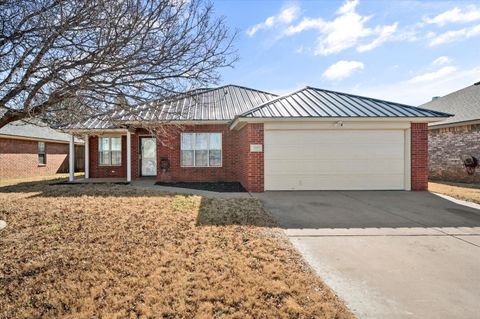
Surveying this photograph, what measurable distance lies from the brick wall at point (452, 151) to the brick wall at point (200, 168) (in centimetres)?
1210

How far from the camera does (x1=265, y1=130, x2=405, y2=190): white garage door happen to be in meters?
10.2

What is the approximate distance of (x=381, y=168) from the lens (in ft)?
33.9

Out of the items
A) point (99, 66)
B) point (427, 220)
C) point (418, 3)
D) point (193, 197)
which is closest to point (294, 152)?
point (193, 197)

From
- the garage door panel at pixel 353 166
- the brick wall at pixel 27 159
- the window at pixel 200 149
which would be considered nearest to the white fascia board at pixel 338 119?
the garage door panel at pixel 353 166

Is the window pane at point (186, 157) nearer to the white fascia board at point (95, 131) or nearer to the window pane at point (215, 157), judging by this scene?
the window pane at point (215, 157)

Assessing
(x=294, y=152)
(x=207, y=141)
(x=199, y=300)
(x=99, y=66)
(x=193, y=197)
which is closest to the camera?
(x=199, y=300)

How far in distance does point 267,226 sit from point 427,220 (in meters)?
3.98

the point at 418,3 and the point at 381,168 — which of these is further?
the point at 381,168

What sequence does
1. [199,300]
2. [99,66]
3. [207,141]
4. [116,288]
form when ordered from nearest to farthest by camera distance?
[199,300] → [116,288] → [99,66] → [207,141]

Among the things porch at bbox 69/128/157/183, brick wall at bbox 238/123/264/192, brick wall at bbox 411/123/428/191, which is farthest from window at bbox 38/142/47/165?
brick wall at bbox 411/123/428/191

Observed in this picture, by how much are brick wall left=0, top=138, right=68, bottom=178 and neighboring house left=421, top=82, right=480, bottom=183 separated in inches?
1027

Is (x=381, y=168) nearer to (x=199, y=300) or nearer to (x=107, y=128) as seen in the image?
(x=199, y=300)

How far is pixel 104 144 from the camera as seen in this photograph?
14.9m

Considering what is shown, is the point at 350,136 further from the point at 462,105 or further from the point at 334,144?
the point at 462,105
